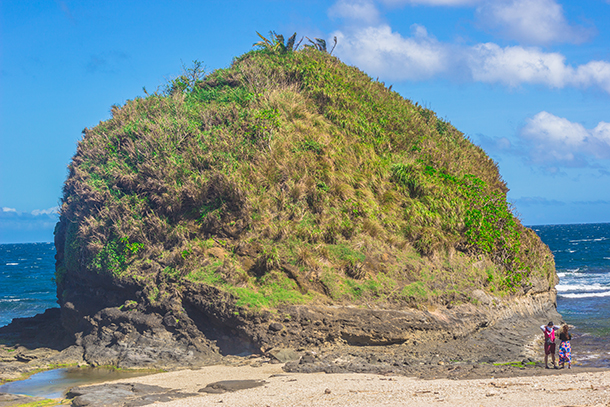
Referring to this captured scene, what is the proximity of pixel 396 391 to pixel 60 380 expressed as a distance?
9.05 m

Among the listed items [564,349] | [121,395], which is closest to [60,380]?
[121,395]

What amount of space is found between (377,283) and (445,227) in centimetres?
380

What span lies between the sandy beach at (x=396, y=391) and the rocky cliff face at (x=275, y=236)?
7.65 feet

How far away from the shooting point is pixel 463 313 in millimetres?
14219

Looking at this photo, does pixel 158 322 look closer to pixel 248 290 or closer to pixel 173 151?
pixel 248 290

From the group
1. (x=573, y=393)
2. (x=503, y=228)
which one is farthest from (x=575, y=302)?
(x=573, y=393)

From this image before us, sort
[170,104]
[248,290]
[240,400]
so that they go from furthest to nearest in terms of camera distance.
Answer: [170,104], [248,290], [240,400]

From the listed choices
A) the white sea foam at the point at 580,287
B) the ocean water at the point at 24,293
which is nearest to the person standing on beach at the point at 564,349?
the ocean water at the point at 24,293

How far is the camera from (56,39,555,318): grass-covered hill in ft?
46.6

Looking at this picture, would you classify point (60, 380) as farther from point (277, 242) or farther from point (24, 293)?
point (24, 293)

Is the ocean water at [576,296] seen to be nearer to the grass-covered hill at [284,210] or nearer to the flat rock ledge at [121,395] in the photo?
the grass-covered hill at [284,210]

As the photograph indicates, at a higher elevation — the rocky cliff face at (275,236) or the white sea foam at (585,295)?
the rocky cliff face at (275,236)

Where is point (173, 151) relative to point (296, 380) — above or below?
above

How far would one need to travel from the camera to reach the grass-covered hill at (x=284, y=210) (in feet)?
46.6
